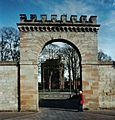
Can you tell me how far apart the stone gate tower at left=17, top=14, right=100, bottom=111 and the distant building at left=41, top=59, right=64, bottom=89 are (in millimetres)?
30470

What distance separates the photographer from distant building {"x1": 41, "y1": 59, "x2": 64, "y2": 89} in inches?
2106

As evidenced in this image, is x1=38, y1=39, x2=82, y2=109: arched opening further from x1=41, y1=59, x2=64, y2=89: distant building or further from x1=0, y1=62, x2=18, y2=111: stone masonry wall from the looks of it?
x1=0, y1=62, x2=18, y2=111: stone masonry wall

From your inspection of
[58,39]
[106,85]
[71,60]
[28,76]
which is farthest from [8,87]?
[71,60]

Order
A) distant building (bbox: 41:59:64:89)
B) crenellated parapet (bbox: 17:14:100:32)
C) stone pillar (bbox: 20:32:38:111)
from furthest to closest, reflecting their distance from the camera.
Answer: distant building (bbox: 41:59:64:89)
crenellated parapet (bbox: 17:14:100:32)
stone pillar (bbox: 20:32:38:111)

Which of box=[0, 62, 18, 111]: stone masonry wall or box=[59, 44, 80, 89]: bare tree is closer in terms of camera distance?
box=[0, 62, 18, 111]: stone masonry wall

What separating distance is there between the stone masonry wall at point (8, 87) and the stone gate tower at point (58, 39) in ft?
1.99

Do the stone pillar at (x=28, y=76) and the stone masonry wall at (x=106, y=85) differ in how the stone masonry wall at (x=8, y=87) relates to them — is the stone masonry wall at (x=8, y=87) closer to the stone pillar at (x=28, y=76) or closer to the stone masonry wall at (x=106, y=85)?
the stone pillar at (x=28, y=76)

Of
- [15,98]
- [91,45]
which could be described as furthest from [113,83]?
[15,98]

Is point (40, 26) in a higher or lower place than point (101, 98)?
higher

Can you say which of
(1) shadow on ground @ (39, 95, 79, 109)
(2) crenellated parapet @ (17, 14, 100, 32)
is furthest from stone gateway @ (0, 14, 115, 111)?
(1) shadow on ground @ (39, 95, 79, 109)

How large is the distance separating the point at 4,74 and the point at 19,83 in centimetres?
131

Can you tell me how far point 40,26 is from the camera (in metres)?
19.9

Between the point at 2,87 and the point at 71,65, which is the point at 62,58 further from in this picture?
the point at 2,87

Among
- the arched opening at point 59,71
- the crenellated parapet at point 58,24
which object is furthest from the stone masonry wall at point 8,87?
the arched opening at point 59,71
